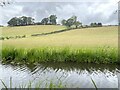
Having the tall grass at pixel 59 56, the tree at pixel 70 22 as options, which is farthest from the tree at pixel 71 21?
the tall grass at pixel 59 56

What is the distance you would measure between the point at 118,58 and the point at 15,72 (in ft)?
20.4

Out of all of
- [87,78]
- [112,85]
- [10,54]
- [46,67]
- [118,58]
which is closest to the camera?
[112,85]

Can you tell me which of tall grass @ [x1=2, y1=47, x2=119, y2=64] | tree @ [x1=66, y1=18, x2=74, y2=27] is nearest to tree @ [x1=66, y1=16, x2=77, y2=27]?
Result: tree @ [x1=66, y1=18, x2=74, y2=27]

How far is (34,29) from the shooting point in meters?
48.7

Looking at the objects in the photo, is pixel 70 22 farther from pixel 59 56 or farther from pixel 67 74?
pixel 67 74

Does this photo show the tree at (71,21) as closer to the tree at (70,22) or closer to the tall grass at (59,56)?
the tree at (70,22)

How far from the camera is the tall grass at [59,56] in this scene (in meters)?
15.3

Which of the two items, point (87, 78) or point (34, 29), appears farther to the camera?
point (34, 29)

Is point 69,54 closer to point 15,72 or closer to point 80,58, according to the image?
point 80,58

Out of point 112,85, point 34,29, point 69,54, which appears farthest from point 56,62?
point 34,29

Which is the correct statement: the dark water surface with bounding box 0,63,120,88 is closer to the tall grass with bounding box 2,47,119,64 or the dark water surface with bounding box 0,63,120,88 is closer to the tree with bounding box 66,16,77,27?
the tall grass with bounding box 2,47,119,64

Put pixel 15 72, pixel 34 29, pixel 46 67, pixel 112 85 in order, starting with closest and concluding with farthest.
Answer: pixel 112 85 < pixel 15 72 < pixel 46 67 < pixel 34 29

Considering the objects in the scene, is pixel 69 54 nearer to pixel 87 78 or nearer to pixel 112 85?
pixel 87 78

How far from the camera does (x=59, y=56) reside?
627 inches
